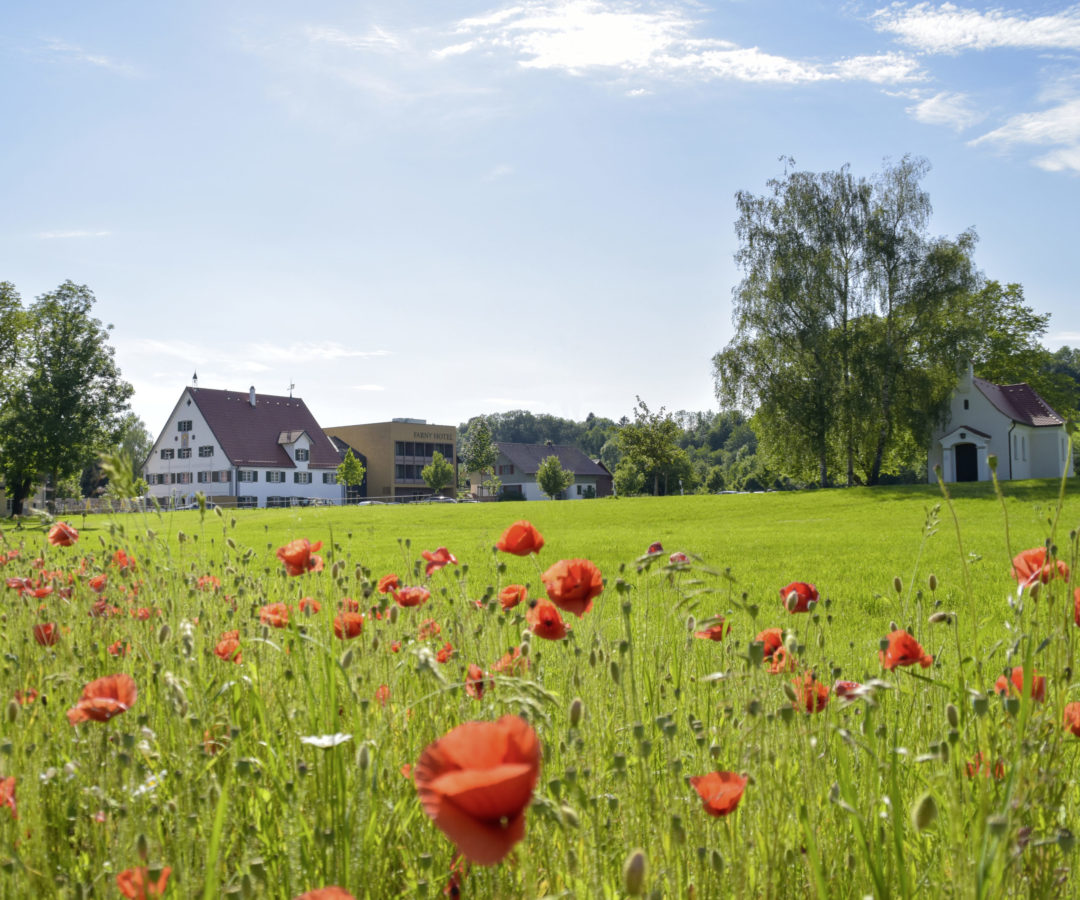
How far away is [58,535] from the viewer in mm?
3840

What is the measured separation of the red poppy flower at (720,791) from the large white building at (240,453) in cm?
6017

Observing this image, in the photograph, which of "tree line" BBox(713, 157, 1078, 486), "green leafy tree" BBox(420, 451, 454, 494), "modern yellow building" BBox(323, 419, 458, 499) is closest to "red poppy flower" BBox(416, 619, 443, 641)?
"tree line" BBox(713, 157, 1078, 486)

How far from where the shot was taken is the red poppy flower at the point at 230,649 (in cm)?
261

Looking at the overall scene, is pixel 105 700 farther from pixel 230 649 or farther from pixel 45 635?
pixel 45 635

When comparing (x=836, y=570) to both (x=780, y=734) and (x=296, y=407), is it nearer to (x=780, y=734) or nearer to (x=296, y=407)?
(x=780, y=734)

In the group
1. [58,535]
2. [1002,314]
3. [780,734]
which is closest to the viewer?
[780,734]

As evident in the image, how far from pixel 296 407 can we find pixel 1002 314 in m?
49.7

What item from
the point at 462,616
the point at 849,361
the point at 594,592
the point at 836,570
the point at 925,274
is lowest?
the point at 836,570

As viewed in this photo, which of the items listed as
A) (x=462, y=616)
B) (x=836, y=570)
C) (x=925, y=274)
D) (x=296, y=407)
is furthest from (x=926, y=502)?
(x=296, y=407)

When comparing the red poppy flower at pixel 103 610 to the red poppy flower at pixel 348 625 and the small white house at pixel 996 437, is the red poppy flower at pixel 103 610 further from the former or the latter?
the small white house at pixel 996 437

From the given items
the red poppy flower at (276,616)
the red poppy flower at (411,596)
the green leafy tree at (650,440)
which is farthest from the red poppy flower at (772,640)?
the green leafy tree at (650,440)

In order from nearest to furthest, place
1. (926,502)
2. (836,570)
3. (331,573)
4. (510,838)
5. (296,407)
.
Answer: (510,838)
(331,573)
(836,570)
(926,502)
(296,407)

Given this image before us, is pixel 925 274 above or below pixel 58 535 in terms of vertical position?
above

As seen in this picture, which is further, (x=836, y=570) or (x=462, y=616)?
(x=836, y=570)
